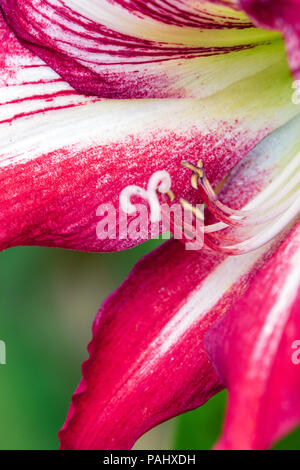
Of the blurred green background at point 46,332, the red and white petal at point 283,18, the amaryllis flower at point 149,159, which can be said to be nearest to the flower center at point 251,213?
the amaryllis flower at point 149,159

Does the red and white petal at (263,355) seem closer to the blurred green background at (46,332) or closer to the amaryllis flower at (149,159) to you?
the amaryllis flower at (149,159)

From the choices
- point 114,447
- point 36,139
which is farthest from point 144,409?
point 36,139

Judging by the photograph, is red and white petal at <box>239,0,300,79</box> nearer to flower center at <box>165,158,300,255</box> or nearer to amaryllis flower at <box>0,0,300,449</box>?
amaryllis flower at <box>0,0,300,449</box>

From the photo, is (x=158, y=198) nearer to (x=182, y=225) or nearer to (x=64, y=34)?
(x=182, y=225)

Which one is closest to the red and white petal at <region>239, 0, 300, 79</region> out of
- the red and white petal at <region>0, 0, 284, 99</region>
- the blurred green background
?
the red and white petal at <region>0, 0, 284, 99</region>

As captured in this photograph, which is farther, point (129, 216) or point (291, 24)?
point (129, 216)

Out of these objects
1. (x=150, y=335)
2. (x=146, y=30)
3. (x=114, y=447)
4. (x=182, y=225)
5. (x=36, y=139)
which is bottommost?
(x=114, y=447)
